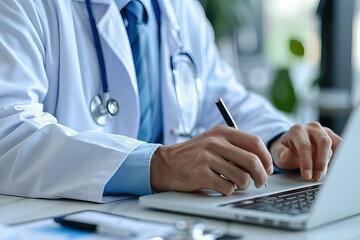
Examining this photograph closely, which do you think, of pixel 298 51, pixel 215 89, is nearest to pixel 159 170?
pixel 215 89

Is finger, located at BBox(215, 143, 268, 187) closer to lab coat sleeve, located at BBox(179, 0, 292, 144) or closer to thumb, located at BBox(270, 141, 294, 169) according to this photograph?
thumb, located at BBox(270, 141, 294, 169)

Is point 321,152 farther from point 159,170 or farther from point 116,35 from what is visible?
point 116,35

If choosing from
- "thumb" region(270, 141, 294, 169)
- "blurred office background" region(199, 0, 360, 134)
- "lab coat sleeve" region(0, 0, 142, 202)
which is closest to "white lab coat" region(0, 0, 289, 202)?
"lab coat sleeve" region(0, 0, 142, 202)

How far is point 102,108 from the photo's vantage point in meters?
1.51

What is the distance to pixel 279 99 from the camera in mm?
3246

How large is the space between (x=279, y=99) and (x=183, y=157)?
214cm

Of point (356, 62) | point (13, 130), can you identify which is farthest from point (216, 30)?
point (13, 130)

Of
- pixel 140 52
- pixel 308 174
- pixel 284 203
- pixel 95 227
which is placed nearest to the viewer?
pixel 95 227

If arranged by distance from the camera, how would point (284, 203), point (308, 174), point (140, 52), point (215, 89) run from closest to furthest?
point (284, 203) < point (308, 174) < point (140, 52) < point (215, 89)

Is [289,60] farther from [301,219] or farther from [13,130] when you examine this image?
[301,219]

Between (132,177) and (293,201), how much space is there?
10.7 inches

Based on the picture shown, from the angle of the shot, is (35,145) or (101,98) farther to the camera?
(101,98)

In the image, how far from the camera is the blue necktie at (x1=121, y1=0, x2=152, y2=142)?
5.22 feet

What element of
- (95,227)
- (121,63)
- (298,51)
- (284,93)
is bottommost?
(284,93)
